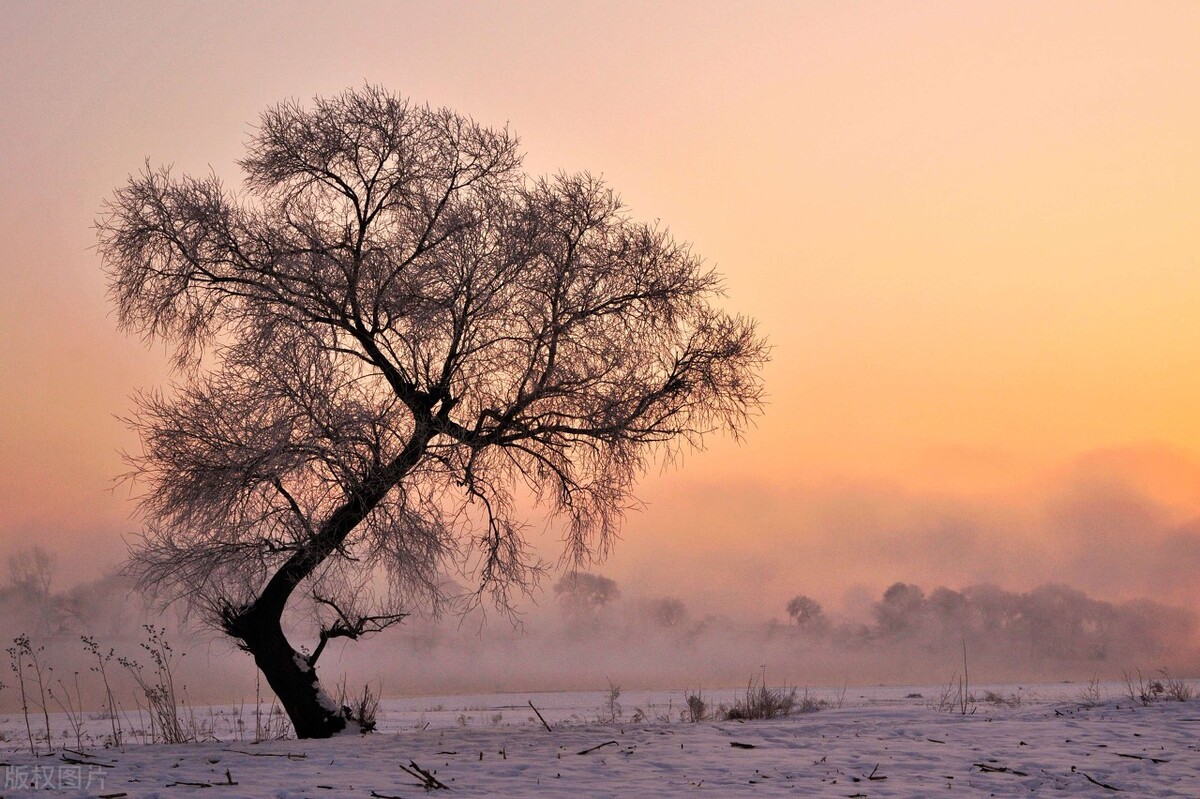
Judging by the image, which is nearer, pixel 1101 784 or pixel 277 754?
pixel 1101 784

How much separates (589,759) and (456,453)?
4.94 m

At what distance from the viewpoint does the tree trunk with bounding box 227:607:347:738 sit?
51.5ft

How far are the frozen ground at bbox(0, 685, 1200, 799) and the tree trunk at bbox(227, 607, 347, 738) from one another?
2.19ft

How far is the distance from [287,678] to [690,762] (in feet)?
23.8

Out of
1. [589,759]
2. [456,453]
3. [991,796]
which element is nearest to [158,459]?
[456,453]

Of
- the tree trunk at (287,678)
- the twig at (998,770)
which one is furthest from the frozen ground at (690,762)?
the tree trunk at (287,678)

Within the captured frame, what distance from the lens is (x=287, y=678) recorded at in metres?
15.8

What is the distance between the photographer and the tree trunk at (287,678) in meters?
15.7

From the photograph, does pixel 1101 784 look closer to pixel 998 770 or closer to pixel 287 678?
pixel 998 770

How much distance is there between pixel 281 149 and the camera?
16.1m

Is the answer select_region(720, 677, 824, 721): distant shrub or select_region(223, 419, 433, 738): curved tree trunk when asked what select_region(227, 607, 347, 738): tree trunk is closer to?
select_region(223, 419, 433, 738): curved tree trunk

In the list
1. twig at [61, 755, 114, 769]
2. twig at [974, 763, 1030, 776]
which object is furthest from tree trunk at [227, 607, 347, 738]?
twig at [974, 763, 1030, 776]

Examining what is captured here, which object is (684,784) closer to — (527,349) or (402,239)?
(527,349)

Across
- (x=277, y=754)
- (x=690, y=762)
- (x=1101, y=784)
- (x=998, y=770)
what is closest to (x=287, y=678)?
(x=277, y=754)
